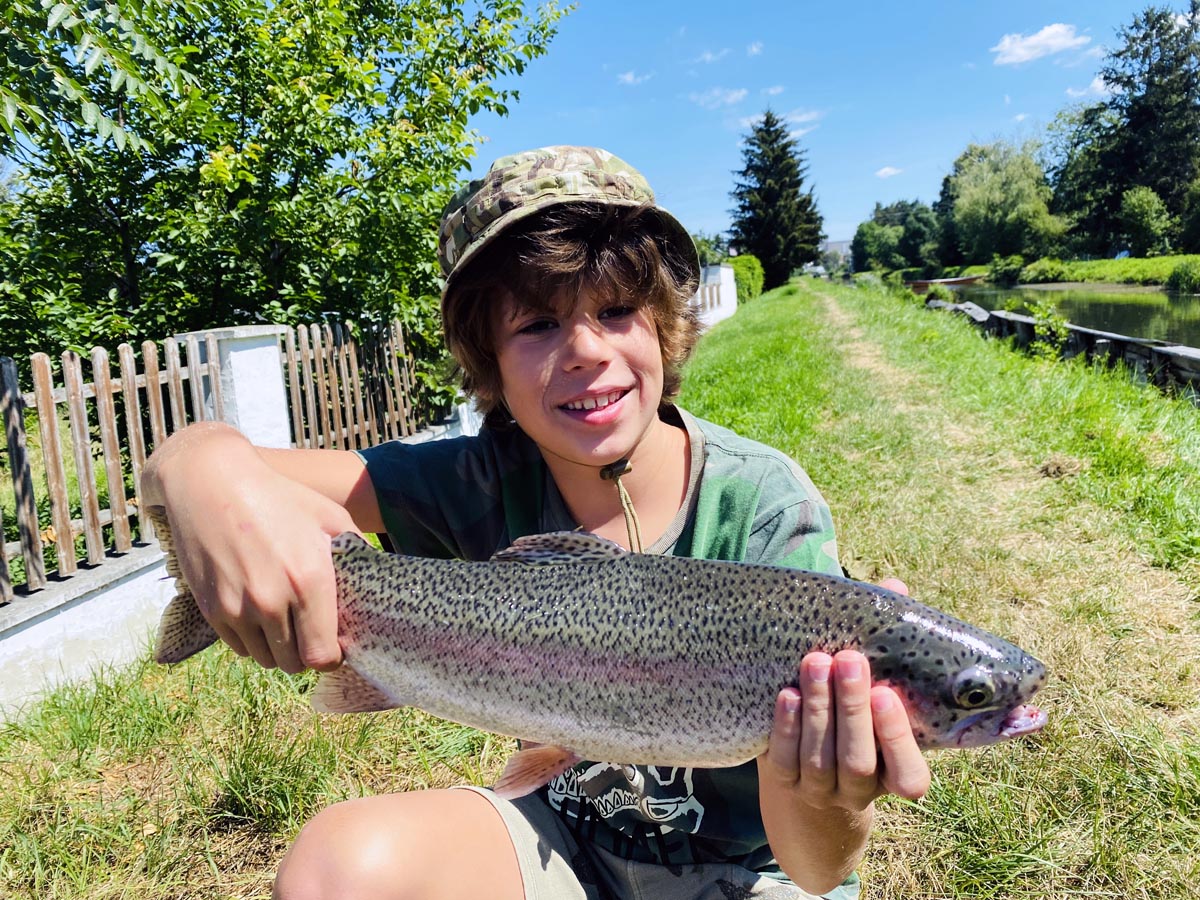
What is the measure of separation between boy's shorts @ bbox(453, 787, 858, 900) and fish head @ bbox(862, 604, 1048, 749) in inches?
29.4

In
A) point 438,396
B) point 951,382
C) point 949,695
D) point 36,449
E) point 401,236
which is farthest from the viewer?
point 951,382

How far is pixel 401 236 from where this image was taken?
9344 millimetres

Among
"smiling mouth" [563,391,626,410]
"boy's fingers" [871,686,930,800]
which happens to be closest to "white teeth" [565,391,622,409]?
"smiling mouth" [563,391,626,410]

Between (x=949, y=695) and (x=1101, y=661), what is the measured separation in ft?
9.76

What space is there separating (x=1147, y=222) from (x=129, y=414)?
84.0m

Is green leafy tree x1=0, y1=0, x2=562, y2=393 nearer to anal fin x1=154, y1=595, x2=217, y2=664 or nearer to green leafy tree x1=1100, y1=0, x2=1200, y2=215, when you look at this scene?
anal fin x1=154, y1=595, x2=217, y2=664

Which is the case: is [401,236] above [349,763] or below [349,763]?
above

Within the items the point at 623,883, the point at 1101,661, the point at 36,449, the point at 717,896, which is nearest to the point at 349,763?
the point at 623,883

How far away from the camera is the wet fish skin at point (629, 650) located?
183cm

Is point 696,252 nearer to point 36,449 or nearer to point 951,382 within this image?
point 951,382

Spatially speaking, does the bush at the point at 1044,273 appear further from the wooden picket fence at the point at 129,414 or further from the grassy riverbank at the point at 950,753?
the wooden picket fence at the point at 129,414

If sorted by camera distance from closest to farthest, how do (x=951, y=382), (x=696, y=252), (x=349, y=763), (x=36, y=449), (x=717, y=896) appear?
1. (x=717, y=896)
2. (x=696, y=252)
3. (x=349, y=763)
4. (x=36, y=449)
5. (x=951, y=382)

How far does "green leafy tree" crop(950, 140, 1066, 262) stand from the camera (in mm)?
78438

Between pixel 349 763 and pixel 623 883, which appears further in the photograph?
pixel 349 763
